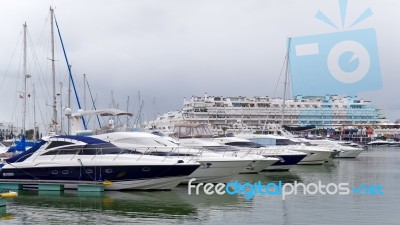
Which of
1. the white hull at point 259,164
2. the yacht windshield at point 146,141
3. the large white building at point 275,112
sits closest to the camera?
the yacht windshield at point 146,141

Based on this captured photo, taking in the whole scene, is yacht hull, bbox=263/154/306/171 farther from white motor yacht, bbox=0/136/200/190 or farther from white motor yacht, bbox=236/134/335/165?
white motor yacht, bbox=0/136/200/190

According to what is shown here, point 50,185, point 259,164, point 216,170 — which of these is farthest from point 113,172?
point 259,164

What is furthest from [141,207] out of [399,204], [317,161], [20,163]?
[317,161]

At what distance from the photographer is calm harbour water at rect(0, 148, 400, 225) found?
16359mm

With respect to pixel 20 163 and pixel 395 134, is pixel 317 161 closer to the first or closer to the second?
pixel 20 163

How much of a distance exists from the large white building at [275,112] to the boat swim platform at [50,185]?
97969 millimetres

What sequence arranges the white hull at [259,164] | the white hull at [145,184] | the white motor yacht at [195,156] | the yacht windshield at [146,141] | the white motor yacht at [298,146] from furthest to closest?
the white motor yacht at [298,146]
the white hull at [259,164]
the yacht windshield at [146,141]
the white motor yacht at [195,156]
the white hull at [145,184]

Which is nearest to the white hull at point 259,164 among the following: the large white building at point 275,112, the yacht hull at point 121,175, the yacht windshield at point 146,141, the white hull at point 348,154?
the yacht windshield at point 146,141

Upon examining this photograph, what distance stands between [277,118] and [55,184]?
381ft

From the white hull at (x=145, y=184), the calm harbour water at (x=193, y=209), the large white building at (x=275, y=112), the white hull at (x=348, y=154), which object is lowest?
the white hull at (x=348, y=154)

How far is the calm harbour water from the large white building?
100151 millimetres

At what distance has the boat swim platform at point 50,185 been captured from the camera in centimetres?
2189

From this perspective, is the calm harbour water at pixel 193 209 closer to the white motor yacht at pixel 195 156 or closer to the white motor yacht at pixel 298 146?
the white motor yacht at pixel 195 156

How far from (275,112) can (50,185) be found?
385ft
